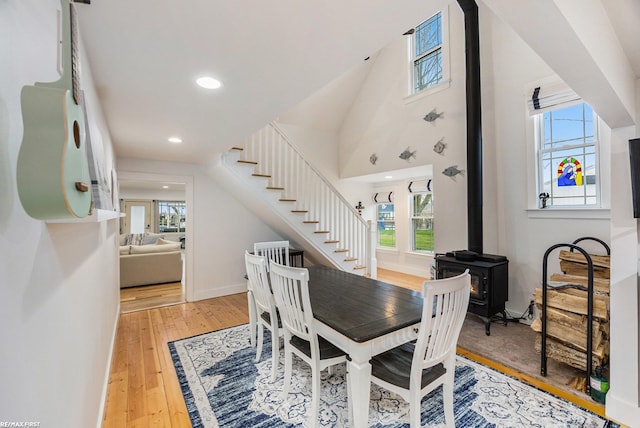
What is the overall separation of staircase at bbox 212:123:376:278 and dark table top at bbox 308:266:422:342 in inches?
65.4

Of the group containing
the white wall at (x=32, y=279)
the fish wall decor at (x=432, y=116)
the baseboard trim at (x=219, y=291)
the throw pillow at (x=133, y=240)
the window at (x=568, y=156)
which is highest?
the fish wall decor at (x=432, y=116)

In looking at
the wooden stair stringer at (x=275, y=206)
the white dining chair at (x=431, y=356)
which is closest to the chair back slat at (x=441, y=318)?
the white dining chair at (x=431, y=356)

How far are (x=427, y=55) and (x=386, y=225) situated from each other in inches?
145

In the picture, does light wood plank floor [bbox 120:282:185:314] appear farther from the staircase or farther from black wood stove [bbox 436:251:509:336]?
black wood stove [bbox 436:251:509:336]

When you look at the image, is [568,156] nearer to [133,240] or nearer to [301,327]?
[301,327]

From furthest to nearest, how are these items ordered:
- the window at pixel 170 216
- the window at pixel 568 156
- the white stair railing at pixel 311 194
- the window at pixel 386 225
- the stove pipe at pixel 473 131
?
the window at pixel 170 216, the window at pixel 386 225, the white stair railing at pixel 311 194, the stove pipe at pixel 473 131, the window at pixel 568 156

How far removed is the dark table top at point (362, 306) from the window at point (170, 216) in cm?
971

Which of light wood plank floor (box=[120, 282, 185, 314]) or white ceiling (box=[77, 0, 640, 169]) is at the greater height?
white ceiling (box=[77, 0, 640, 169])

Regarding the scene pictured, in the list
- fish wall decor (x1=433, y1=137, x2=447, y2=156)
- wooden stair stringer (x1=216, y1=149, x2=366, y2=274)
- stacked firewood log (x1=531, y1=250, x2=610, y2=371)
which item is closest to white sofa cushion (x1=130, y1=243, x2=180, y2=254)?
wooden stair stringer (x1=216, y1=149, x2=366, y2=274)

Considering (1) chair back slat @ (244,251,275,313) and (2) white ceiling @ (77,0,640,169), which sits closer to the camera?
(2) white ceiling @ (77,0,640,169)

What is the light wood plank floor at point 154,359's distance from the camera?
6.48ft

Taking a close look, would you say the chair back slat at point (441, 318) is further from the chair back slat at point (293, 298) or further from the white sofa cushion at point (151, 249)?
the white sofa cushion at point (151, 249)

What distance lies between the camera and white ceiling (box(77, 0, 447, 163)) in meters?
1.14

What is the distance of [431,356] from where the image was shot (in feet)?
5.15
